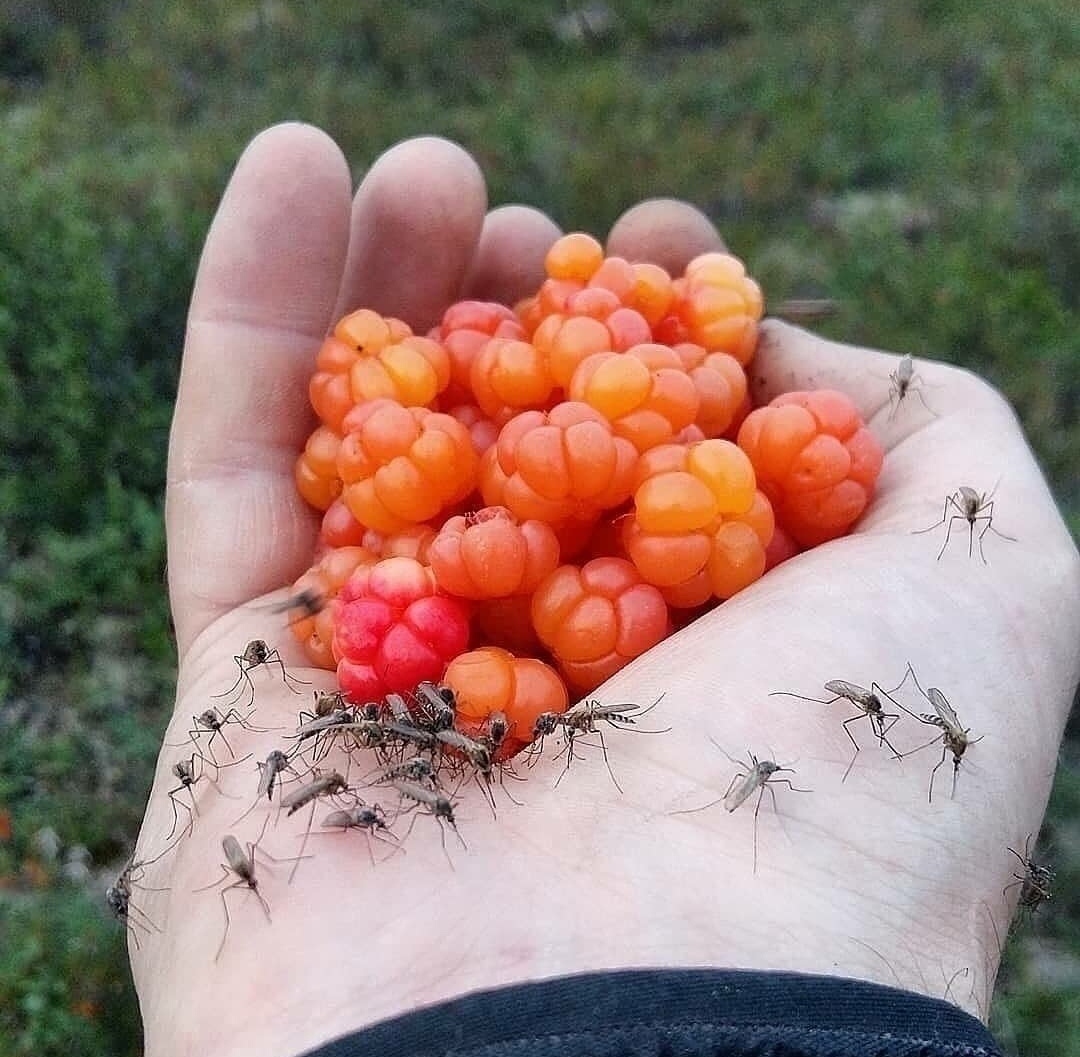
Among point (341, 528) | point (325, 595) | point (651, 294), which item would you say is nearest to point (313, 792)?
point (325, 595)

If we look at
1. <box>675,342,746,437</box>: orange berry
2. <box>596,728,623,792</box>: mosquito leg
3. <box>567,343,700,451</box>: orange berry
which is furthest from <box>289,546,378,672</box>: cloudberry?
<box>675,342,746,437</box>: orange berry

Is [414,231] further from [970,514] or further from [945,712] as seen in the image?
[945,712]

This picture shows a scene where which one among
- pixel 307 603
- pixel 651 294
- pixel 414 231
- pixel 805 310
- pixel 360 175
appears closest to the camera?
pixel 307 603

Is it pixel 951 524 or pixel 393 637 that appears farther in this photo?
pixel 951 524

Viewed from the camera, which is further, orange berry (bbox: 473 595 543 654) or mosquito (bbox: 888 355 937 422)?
mosquito (bbox: 888 355 937 422)

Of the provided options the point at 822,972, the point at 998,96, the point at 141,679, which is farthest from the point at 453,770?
the point at 998,96

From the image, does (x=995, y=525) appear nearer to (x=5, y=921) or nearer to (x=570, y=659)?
(x=570, y=659)

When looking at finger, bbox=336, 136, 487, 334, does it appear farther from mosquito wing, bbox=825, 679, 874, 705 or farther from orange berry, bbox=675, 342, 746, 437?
mosquito wing, bbox=825, 679, 874, 705
